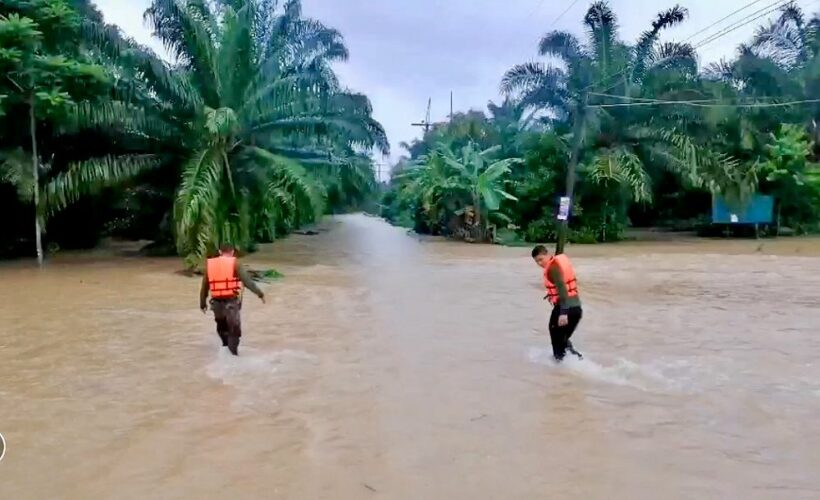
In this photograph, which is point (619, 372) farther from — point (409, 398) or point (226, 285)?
point (226, 285)

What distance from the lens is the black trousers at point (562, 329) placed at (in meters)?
8.20

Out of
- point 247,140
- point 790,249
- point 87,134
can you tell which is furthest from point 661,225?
point 87,134

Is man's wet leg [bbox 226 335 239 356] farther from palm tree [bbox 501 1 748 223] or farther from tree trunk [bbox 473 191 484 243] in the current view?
tree trunk [bbox 473 191 484 243]

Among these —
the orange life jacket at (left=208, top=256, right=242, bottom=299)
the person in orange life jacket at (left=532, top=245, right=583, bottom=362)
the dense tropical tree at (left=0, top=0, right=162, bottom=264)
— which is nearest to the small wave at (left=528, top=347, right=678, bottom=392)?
the person in orange life jacket at (left=532, top=245, right=583, bottom=362)

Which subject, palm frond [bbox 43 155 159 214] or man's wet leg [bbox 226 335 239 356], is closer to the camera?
man's wet leg [bbox 226 335 239 356]

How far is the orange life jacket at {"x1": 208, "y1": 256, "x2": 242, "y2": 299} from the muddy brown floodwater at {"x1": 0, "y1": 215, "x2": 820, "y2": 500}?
2.59 feet

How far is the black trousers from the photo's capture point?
26.9 ft

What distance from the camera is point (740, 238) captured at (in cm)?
3028

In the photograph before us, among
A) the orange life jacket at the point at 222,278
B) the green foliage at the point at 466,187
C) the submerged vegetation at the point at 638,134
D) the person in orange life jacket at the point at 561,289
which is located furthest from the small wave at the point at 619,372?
the green foliage at the point at 466,187

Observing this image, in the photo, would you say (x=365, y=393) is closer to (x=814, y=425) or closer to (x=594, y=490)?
(x=594, y=490)

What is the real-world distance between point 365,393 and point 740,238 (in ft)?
85.9

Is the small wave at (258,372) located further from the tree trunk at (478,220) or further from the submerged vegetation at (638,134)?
the tree trunk at (478,220)

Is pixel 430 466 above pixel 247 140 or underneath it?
underneath

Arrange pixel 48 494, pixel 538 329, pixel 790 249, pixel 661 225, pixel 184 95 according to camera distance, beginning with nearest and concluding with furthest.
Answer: pixel 48 494
pixel 538 329
pixel 184 95
pixel 790 249
pixel 661 225
